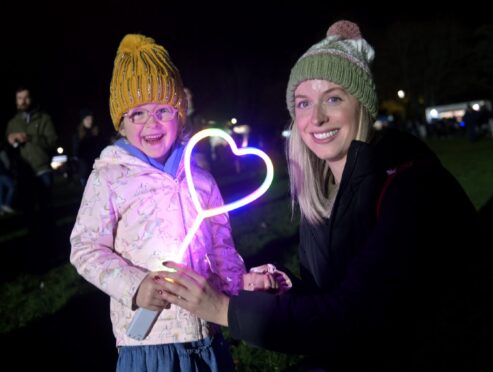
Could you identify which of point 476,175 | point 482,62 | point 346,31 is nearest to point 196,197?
point 346,31

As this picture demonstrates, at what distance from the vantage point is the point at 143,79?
2.70 meters

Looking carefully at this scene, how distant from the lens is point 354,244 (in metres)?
2.08

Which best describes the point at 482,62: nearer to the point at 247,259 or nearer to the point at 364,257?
the point at 247,259

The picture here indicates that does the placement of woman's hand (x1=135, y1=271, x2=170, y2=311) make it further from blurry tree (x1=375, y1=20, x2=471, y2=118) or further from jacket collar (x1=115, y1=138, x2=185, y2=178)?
blurry tree (x1=375, y1=20, x2=471, y2=118)

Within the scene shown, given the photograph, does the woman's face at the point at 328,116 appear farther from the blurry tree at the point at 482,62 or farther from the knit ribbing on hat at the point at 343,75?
the blurry tree at the point at 482,62

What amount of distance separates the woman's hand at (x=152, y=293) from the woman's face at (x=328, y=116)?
97 cm

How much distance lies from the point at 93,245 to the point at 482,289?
376 cm

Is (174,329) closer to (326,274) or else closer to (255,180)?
(326,274)

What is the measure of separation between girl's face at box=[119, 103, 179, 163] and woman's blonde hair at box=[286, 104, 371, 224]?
63 cm

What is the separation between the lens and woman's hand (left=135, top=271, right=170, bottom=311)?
6.48ft

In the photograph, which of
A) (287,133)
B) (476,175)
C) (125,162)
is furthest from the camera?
(476,175)

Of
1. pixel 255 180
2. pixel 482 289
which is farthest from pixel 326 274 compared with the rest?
pixel 255 180

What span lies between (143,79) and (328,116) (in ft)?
3.18

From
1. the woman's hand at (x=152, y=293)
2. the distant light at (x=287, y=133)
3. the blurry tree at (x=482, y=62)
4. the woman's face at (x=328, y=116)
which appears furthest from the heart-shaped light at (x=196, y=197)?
the blurry tree at (x=482, y=62)
